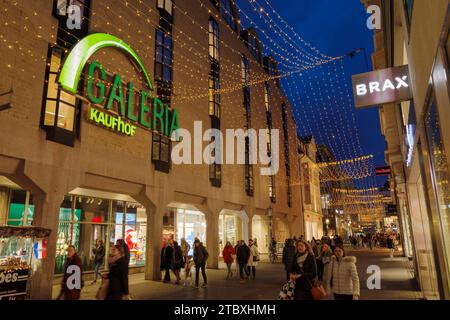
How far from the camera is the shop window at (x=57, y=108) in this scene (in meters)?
11.8

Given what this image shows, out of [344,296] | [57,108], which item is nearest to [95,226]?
[57,108]

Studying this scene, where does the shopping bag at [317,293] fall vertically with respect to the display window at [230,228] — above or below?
below

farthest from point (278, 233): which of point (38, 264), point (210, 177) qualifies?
point (38, 264)

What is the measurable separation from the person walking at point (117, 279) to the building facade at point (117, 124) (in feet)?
18.1

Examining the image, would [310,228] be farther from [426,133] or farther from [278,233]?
[426,133]

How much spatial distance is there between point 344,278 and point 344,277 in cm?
2

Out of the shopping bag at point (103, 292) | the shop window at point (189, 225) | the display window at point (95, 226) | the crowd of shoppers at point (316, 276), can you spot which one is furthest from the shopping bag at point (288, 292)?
the shop window at point (189, 225)

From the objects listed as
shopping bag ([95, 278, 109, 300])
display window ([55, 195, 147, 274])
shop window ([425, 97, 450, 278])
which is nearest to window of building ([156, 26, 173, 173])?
display window ([55, 195, 147, 274])

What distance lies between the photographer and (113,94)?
1414 centimetres

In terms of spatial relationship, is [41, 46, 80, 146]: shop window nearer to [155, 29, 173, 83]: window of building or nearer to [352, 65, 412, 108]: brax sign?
[155, 29, 173, 83]: window of building

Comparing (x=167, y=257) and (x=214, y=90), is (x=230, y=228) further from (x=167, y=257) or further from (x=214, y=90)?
(x=167, y=257)

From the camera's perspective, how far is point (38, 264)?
9.89 m

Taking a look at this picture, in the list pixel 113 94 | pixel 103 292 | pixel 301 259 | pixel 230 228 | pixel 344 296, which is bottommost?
pixel 344 296

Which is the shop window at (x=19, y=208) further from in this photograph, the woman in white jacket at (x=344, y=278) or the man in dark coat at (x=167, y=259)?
the woman in white jacket at (x=344, y=278)
